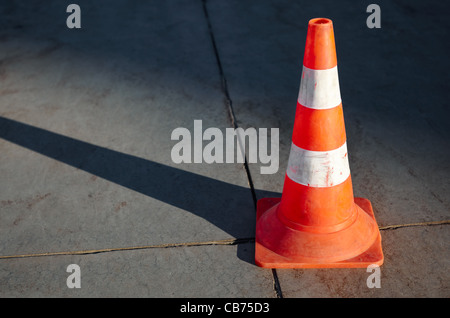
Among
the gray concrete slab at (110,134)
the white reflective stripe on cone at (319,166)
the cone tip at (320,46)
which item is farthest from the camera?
the gray concrete slab at (110,134)

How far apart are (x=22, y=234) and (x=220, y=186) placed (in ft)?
3.21

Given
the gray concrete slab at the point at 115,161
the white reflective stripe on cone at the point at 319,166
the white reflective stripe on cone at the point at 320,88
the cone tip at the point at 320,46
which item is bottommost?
the gray concrete slab at the point at 115,161

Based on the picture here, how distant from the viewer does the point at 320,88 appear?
1936mm

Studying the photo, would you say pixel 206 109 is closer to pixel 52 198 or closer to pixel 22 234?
pixel 52 198

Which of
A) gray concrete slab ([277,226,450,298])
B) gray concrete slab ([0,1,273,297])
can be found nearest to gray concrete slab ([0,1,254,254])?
gray concrete slab ([0,1,273,297])

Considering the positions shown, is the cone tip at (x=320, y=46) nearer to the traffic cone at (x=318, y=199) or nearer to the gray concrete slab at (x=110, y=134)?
the traffic cone at (x=318, y=199)

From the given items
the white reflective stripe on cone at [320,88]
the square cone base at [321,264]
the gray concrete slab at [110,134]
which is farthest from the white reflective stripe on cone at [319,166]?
the gray concrete slab at [110,134]

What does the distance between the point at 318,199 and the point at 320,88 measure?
469mm

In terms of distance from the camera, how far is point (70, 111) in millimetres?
3338

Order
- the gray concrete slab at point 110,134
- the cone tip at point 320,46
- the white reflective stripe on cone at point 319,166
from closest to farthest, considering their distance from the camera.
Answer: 1. the cone tip at point 320,46
2. the white reflective stripe on cone at point 319,166
3. the gray concrete slab at point 110,134

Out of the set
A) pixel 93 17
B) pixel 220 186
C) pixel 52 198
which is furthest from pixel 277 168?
pixel 93 17

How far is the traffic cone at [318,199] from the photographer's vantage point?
1.95 meters

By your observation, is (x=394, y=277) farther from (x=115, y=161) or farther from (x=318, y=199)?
(x=115, y=161)

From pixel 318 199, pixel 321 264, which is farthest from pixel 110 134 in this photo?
pixel 321 264
